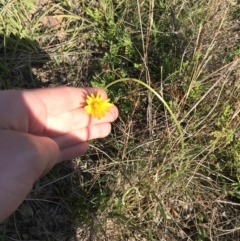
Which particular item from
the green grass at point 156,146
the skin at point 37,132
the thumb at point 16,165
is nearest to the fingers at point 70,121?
the skin at point 37,132

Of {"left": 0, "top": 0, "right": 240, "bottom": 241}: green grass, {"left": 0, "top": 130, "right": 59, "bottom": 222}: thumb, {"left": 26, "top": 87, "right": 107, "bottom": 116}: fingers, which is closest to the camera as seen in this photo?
{"left": 0, "top": 130, "right": 59, "bottom": 222}: thumb

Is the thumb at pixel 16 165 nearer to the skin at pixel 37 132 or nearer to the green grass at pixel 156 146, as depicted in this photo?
the skin at pixel 37 132

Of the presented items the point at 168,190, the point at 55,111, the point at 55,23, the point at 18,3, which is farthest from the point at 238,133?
the point at 18,3

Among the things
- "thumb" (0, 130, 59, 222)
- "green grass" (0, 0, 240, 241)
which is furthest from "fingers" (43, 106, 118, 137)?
"thumb" (0, 130, 59, 222)

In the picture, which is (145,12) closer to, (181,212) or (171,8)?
(171,8)

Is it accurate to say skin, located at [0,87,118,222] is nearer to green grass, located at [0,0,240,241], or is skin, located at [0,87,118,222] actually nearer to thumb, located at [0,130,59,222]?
thumb, located at [0,130,59,222]

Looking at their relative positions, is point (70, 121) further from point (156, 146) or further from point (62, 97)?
point (156, 146)
